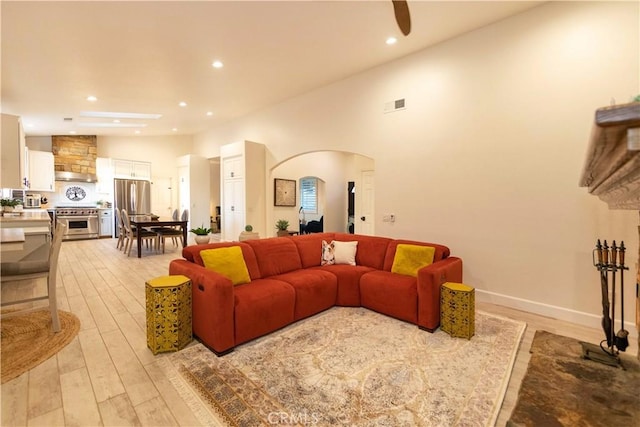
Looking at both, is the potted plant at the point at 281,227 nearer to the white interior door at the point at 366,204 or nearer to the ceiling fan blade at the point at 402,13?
the white interior door at the point at 366,204

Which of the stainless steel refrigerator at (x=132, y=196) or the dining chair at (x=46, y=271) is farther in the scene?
the stainless steel refrigerator at (x=132, y=196)

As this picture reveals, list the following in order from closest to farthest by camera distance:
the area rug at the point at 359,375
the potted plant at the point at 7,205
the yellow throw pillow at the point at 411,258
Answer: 1. the area rug at the point at 359,375
2. the yellow throw pillow at the point at 411,258
3. the potted plant at the point at 7,205

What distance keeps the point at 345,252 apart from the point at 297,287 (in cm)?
108

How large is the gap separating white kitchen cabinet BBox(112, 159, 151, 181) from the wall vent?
801 cm

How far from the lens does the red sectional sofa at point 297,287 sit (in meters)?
2.37

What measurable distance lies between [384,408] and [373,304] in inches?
59.7

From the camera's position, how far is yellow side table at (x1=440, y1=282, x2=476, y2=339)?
2592 mm

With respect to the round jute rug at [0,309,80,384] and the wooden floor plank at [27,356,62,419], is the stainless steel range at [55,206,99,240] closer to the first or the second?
the round jute rug at [0,309,80,384]

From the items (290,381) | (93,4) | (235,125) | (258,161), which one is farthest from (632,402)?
(235,125)

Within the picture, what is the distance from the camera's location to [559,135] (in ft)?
10.0

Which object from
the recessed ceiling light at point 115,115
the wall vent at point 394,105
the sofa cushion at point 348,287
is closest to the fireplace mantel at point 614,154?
the sofa cushion at point 348,287

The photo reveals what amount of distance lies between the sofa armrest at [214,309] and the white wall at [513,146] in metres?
2.92

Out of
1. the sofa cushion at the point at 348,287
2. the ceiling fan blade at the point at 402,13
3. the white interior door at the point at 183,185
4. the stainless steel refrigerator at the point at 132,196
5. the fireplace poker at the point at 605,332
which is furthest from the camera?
the white interior door at the point at 183,185

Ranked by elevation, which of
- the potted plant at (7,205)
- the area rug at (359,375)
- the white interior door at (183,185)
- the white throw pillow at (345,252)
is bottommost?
the area rug at (359,375)
